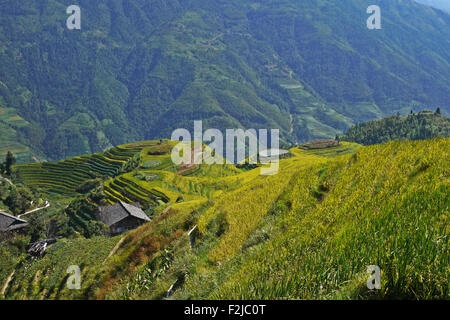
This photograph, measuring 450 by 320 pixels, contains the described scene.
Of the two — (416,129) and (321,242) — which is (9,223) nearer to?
(321,242)

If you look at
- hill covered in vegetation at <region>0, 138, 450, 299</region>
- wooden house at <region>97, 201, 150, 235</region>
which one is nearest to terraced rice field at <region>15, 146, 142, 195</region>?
wooden house at <region>97, 201, 150, 235</region>

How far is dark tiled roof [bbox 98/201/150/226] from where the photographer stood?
226 ft

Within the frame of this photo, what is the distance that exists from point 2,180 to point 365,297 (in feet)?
419

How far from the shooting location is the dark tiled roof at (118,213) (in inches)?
2714

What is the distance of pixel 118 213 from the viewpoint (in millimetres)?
71125

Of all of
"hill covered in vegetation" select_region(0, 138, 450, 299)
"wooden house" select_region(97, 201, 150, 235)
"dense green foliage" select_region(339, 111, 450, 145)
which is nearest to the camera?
"hill covered in vegetation" select_region(0, 138, 450, 299)

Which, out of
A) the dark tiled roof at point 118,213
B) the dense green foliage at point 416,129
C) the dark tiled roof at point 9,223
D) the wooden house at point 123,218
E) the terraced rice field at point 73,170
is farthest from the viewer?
the dense green foliage at point 416,129

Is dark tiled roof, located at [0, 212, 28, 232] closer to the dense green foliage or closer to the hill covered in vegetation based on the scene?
the hill covered in vegetation

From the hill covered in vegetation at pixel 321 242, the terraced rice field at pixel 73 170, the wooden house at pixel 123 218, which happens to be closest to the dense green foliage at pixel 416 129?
the terraced rice field at pixel 73 170

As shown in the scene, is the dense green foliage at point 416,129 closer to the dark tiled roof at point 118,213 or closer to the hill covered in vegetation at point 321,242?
the dark tiled roof at point 118,213

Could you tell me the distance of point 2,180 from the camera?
105562 millimetres
